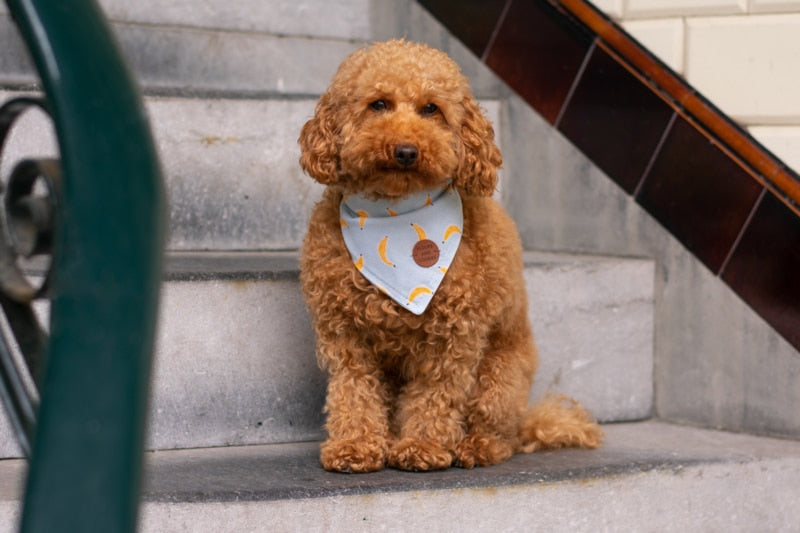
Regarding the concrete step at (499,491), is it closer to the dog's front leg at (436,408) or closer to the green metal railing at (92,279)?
the dog's front leg at (436,408)

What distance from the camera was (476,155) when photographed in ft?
6.71

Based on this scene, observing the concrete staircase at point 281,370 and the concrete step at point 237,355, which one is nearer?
the concrete staircase at point 281,370

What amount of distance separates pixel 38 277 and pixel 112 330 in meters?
1.40

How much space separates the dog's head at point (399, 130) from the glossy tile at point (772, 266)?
2.44 ft

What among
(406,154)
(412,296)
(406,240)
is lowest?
(412,296)

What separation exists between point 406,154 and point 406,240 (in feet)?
0.80

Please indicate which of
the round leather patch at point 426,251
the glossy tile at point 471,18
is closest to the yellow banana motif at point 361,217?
the round leather patch at point 426,251

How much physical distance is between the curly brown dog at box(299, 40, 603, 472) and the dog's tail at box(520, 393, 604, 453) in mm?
112

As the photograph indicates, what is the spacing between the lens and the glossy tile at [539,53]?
9.40 feet

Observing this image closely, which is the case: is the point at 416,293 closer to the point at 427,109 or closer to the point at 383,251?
the point at 383,251

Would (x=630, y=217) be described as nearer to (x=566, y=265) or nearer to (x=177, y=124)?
(x=566, y=265)

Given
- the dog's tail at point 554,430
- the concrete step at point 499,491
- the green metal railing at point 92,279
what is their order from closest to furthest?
the green metal railing at point 92,279
the concrete step at point 499,491
the dog's tail at point 554,430

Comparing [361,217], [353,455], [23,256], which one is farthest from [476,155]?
[23,256]

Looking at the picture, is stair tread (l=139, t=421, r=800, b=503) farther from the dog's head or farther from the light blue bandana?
the dog's head
